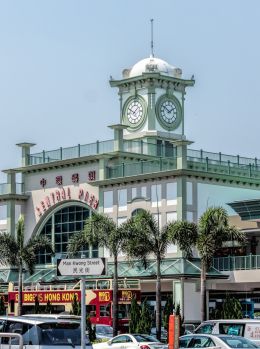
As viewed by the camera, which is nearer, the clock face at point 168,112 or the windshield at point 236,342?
the windshield at point 236,342

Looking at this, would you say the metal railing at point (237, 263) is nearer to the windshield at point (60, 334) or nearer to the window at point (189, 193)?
the window at point (189, 193)

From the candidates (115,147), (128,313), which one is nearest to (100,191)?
(115,147)

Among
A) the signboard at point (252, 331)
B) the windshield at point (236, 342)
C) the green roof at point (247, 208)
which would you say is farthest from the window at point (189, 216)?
the windshield at point (236, 342)

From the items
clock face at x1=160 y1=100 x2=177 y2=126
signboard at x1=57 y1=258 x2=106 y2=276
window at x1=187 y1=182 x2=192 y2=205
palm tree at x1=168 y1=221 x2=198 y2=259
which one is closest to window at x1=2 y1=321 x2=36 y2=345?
signboard at x1=57 y1=258 x2=106 y2=276

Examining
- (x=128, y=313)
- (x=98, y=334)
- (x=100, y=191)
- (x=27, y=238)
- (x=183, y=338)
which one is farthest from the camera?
(x=27, y=238)

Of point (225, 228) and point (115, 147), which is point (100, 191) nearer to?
point (115, 147)

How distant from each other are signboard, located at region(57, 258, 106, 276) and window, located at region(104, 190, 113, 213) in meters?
45.2

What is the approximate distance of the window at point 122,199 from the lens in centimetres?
6844

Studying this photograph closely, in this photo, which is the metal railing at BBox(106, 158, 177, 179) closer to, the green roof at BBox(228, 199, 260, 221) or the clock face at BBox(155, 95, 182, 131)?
the green roof at BBox(228, 199, 260, 221)

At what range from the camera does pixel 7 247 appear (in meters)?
67.6

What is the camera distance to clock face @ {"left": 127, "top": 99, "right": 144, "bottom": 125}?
3061 inches

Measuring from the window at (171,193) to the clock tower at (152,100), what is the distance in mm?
10858

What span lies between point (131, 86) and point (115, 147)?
392 inches

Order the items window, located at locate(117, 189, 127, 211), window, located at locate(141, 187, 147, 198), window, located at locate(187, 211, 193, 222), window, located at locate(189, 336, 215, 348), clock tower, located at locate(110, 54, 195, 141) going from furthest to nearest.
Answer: clock tower, located at locate(110, 54, 195, 141) → window, located at locate(117, 189, 127, 211) → window, located at locate(141, 187, 147, 198) → window, located at locate(187, 211, 193, 222) → window, located at locate(189, 336, 215, 348)
